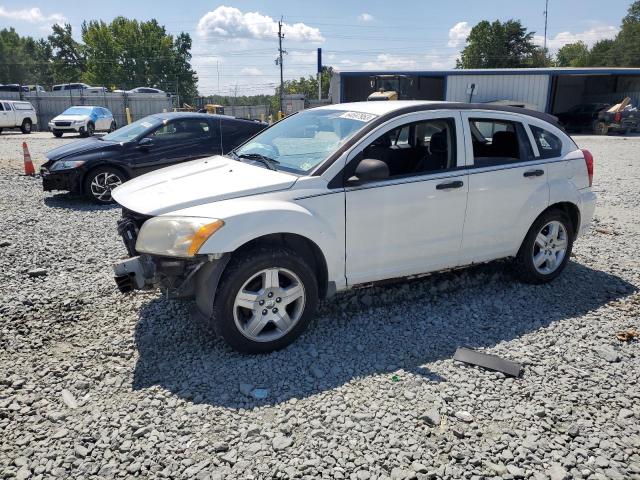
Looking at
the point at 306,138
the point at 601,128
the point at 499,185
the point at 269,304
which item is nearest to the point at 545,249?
the point at 499,185

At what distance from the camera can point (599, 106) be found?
32.6m

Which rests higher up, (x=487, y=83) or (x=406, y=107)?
(x=487, y=83)

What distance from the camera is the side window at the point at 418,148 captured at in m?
4.48

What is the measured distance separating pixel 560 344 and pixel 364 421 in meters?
1.92

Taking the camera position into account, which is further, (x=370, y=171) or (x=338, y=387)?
(x=370, y=171)

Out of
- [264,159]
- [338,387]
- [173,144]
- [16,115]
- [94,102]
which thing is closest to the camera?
[338,387]

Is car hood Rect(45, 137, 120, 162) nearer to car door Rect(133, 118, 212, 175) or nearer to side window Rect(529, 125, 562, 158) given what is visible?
car door Rect(133, 118, 212, 175)

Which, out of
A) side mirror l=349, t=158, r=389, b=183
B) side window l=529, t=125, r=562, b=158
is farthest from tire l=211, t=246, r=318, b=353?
side window l=529, t=125, r=562, b=158

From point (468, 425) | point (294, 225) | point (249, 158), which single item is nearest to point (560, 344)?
point (468, 425)

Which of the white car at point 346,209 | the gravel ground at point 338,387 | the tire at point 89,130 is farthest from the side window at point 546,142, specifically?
the tire at point 89,130

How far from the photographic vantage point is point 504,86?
3494 cm

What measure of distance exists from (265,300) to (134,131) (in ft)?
22.7

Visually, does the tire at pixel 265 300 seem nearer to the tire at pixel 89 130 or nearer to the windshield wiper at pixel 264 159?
the windshield wiper at pixel 264 159

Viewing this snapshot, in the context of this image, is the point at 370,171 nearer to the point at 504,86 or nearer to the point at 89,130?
the point at 89,130
